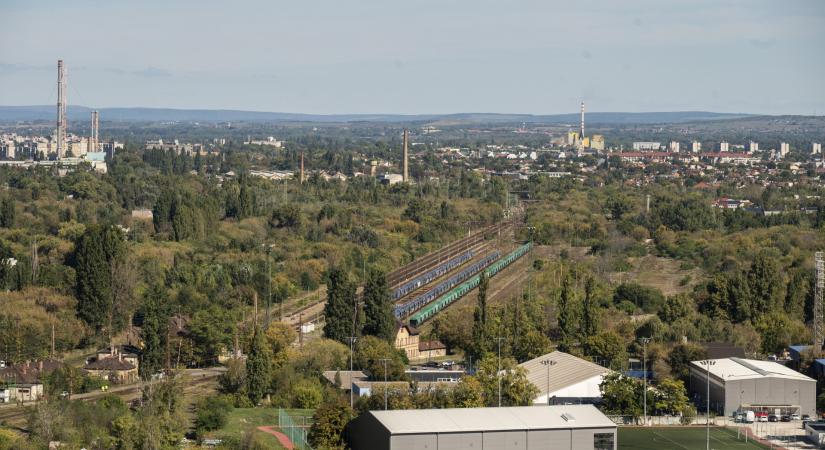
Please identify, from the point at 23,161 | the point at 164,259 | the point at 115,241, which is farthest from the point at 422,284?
the point at 23,161

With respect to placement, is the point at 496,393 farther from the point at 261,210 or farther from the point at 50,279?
the point at 261,210

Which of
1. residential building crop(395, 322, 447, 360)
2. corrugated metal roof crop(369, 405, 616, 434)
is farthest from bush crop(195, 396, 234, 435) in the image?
residential building crop(395, 322, 447, 360)

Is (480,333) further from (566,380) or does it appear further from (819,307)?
(819,307)

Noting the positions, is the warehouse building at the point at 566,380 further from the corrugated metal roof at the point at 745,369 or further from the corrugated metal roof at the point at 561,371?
the corrugated metal roof at the point at 745,369

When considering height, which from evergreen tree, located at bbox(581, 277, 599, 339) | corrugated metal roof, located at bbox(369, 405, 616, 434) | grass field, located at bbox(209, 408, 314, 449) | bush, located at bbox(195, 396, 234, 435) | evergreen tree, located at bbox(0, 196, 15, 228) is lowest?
grass field, located at bbox(209, 408, 314, 449)

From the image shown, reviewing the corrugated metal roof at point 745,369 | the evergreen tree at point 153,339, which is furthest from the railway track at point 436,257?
the corrugated metal roof at point 745,369

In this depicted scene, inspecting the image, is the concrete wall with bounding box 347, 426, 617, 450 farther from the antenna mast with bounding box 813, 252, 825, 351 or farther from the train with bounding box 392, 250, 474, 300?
the train with bounding box 392, 250, 474, 300

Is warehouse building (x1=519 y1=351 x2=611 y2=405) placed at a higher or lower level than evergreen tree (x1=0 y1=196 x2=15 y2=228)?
lower
